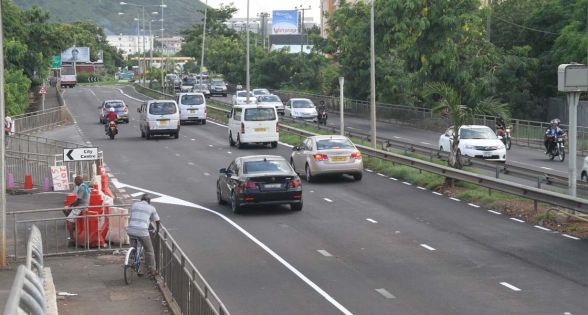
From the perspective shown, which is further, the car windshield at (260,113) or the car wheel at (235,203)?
the car windshield at (260,113)

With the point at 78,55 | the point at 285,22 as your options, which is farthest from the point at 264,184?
the point at 285,22

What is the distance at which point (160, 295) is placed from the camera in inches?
608

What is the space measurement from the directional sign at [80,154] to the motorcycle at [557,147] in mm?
21443

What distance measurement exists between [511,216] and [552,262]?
18.6 ft

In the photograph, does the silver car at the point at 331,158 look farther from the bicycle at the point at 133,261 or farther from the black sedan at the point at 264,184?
the bicycle at the point at 133,261

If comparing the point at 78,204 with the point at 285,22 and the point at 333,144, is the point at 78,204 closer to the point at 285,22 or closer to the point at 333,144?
the point at 333,144

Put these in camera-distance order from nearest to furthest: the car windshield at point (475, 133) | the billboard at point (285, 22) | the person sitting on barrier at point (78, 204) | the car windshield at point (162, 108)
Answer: the person sitting on barrier at point (78, 204), the car windshield at point (475, 133), the car windshield at point (162, 108), the billboard at point (285, 22)

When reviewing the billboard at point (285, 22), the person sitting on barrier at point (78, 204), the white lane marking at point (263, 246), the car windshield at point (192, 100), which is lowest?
the white lane marking at point (263, 246)

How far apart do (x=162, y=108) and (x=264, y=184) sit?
85.7 ft

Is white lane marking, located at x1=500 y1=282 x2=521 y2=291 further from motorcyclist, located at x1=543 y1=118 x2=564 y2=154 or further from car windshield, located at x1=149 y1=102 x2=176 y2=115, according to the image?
car windshield, located at x1=149 y1=102 x2=176 y2=115

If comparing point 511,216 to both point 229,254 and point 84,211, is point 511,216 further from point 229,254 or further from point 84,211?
point 84,211

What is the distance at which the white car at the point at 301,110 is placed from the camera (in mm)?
65062

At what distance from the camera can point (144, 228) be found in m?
16.8

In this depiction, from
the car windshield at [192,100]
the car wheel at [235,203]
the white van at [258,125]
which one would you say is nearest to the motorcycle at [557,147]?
the white van at [258,125]
